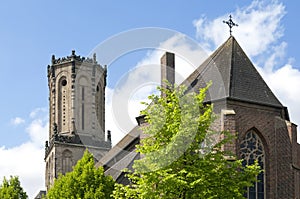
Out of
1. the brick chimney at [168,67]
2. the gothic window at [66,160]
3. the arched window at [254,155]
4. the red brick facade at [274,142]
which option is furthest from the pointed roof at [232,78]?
the gothic window at [66,160]

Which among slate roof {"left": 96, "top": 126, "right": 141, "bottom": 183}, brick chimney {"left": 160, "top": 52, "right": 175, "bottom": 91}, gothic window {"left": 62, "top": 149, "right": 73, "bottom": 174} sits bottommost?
slate roof {"left": 96, "top": 126, "right": 141, "bottom": 183}

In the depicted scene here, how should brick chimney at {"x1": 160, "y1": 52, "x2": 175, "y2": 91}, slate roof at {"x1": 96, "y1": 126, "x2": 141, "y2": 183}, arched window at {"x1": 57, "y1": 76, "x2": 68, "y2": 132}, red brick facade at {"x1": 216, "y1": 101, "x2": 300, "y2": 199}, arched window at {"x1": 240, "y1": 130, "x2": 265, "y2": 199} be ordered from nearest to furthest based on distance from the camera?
arched window at {"x1": 240, "y1": 130, "x2": 265, "y2": 199}, red brick facade at {"x1": 216, "y1": 101, "x2": 300, "y2": 199}, brick chimney at {"x1": 160, "y1": 52, "x2": 175, "y2": 91}, slate roof at {"x1": 96, "y1": 126, "x2": 141, "y2": 183}, arched window at {"x1": 57, "y1": 76, "x2": 68, "y2": 132}

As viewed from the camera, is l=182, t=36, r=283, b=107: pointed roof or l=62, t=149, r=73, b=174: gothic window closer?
l=182, t=36, r=283, b=107: pointed roof

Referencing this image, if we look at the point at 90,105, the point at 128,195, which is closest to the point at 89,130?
the point at 90,105

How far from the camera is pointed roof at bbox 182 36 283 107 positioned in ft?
94.2

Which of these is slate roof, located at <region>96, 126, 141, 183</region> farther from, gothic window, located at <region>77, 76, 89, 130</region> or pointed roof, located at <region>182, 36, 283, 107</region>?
gothic window, located at <region>77, 76, 89, 130</region>

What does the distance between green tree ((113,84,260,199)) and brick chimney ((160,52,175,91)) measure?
31.3 ft

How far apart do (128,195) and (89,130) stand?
38427 millimetres

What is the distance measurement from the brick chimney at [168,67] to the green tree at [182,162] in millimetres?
9547

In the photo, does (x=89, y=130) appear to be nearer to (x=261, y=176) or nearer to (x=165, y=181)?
(x=261, y=176)

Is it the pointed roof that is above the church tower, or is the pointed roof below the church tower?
below

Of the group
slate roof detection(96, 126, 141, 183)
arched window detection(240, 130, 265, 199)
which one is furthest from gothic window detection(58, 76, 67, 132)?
arched window detection(240, 130, 265, 199)

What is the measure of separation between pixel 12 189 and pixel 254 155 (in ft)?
61.1

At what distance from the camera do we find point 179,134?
66.7 feet
